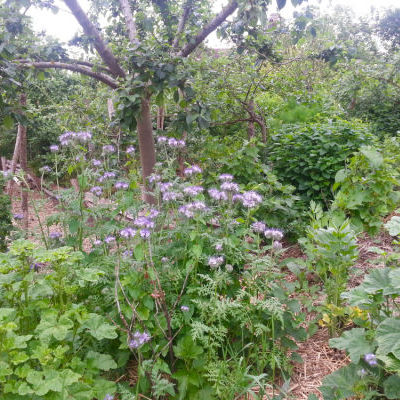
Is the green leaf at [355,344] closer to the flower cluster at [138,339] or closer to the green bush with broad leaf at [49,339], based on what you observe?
the flower cluster at [138,339]

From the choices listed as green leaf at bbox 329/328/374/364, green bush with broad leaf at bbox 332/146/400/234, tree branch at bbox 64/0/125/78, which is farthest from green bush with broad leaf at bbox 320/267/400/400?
tree branch at bbox 64/0/125/78

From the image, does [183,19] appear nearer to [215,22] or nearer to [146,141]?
[215,22]

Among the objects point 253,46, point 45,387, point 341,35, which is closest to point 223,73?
point 253,46

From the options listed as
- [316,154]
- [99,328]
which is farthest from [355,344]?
[316,154]

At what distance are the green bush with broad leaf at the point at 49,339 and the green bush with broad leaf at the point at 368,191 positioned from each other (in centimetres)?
227

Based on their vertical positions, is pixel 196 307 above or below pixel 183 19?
below

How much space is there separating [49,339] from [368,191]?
8.84ft

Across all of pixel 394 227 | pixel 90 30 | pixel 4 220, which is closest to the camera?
pixel 394 227

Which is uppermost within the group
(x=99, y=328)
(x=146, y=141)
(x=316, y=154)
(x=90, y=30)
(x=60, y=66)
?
(x=90, y=30)

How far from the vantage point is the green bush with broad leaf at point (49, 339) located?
1.25 metres

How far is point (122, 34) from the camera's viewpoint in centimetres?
435

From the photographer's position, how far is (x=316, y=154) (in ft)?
12.4

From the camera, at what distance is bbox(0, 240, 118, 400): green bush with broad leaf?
1.25 m

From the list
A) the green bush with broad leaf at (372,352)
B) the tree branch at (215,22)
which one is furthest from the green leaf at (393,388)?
the tree branch at (215,22)
